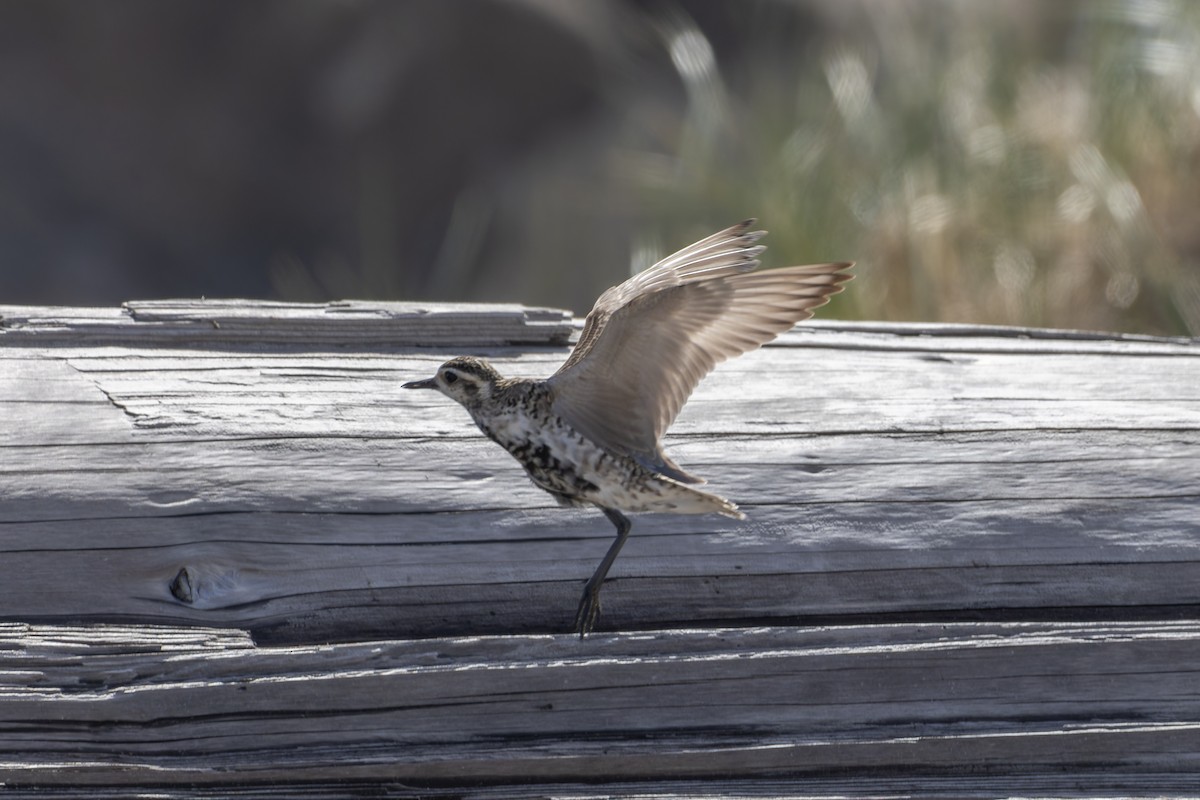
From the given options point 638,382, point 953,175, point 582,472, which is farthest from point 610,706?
point 953,175

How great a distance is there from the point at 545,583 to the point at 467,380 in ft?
1.49

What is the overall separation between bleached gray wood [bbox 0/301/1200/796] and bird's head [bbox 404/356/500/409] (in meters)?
0.17

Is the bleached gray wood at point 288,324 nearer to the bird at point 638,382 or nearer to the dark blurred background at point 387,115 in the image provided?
the bird at point 638,382

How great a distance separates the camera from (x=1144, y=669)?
238 cm

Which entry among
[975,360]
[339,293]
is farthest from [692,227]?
[975,360]

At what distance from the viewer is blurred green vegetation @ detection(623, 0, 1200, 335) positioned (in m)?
6.08

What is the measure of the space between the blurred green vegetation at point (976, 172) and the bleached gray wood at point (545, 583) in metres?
2.60

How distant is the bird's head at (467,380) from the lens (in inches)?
102

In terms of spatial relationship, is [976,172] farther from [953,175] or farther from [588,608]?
[588,608]

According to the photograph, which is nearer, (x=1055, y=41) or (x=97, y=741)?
(x=97, y=741)

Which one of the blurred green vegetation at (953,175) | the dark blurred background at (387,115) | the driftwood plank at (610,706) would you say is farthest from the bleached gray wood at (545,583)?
the dark blurred background at (387,115)

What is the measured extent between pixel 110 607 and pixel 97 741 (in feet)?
1.02

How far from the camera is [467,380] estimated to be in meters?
2.59

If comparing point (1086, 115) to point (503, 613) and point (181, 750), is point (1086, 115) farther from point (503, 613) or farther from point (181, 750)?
point (181, 750)
